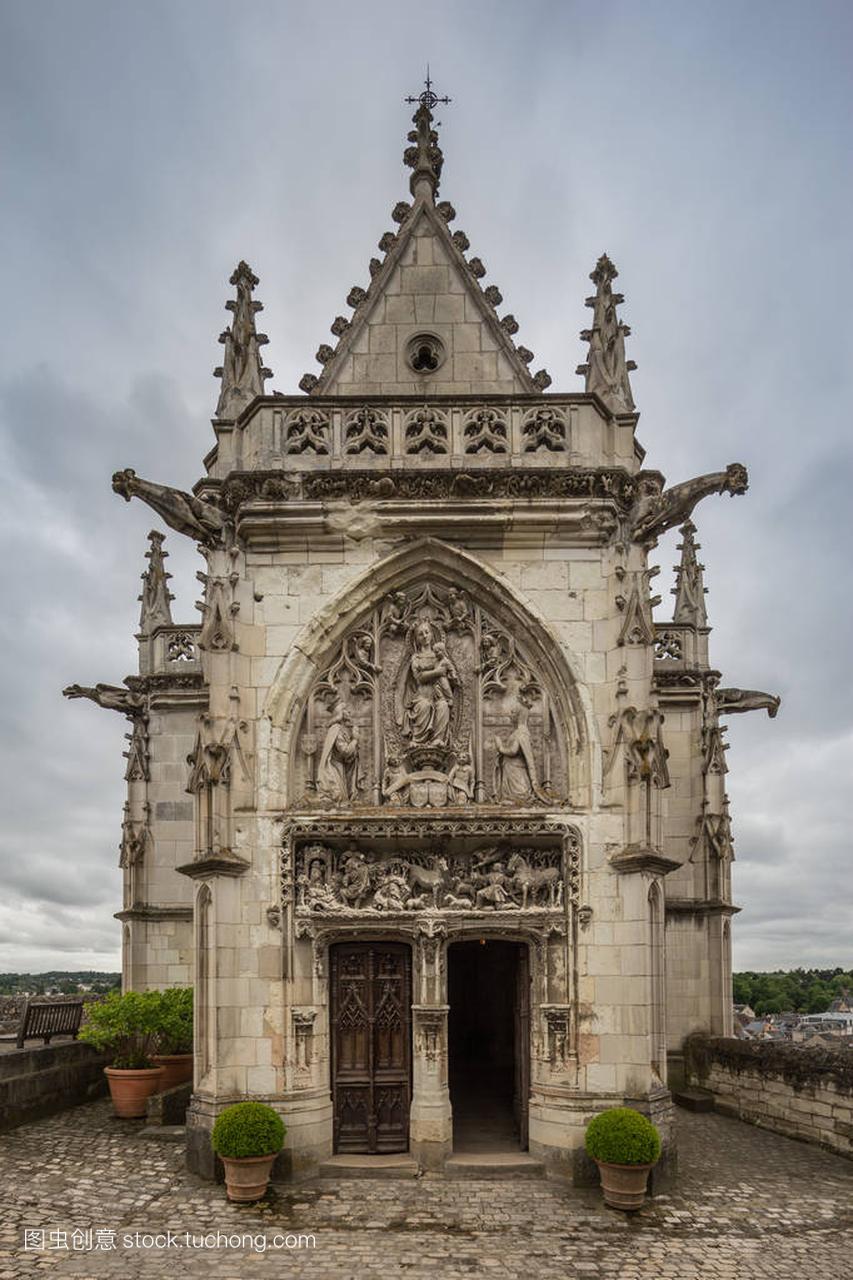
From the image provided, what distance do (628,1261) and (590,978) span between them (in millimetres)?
3419

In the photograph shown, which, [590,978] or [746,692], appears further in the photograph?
[746,692]

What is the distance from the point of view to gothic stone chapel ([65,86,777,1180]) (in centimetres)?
1260

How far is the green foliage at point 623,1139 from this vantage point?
11.0 m

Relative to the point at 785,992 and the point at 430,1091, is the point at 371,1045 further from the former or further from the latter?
the point at 785,992

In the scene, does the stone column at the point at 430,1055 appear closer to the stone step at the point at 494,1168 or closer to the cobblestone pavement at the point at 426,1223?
the stone step at the point at 494,1168

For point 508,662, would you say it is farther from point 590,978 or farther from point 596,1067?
point 596,1067

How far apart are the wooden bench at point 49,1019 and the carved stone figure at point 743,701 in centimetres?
1269

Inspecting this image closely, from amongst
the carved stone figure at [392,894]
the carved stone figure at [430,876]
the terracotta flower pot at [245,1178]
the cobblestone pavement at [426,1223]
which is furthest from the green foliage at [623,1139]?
the terracotta flower pot at [245,1178]

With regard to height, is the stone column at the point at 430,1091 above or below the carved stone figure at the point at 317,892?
below

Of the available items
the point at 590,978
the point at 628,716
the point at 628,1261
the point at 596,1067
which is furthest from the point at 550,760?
the point at 628,1261

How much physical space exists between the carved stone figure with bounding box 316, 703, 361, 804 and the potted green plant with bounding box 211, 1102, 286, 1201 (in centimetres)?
369

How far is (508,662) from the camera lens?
13.7m

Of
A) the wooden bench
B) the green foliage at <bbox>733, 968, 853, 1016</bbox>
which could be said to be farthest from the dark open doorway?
the green foliage at <bbox>733, 968, 853, 1016</bbox>

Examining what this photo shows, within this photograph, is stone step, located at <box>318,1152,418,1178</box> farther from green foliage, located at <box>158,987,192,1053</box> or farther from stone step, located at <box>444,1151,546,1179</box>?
green foliage, located at <box>158,987,192,1053</box>
